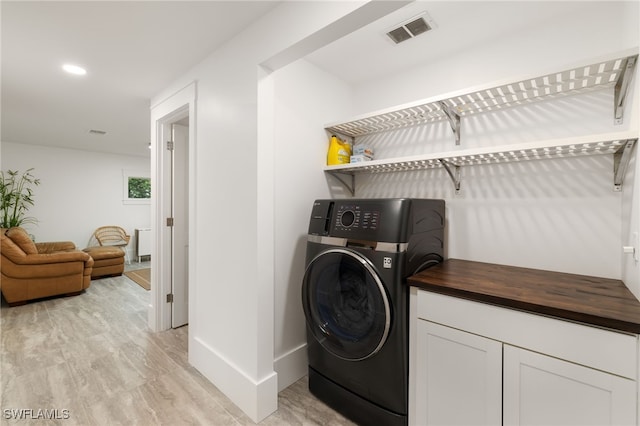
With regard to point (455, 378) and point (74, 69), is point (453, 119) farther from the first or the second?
point (74, 69)

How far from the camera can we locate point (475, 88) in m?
1.46

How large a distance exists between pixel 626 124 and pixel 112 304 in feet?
15.7

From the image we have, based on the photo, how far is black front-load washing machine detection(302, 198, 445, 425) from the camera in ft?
4.49

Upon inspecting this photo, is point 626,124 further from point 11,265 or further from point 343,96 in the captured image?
point 11,265

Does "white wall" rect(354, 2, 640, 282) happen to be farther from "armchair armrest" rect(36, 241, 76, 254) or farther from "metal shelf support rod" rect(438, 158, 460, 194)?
"armchair armrest" rect(36, 241, 76, 254)

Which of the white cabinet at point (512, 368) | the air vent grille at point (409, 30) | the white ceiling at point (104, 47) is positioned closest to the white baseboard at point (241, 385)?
the white cabinet at point (512, 368)

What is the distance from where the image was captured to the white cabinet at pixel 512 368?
0.92 m

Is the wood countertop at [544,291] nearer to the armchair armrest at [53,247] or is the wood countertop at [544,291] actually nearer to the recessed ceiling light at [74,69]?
the recessed ceiling light at [74,69]

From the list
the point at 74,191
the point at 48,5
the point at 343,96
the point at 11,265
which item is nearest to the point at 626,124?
the point at 343,96

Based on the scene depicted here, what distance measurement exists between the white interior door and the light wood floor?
0.78 ft

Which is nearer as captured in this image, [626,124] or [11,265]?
[626,124]

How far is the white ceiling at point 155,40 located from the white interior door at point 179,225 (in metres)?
0.49

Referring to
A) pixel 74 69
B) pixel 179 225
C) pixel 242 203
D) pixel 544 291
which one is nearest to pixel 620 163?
pixel 544 291

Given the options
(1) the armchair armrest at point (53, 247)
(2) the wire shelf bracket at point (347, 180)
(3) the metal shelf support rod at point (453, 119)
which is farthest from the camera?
(1) the armchair armrest at point (53, 247)
